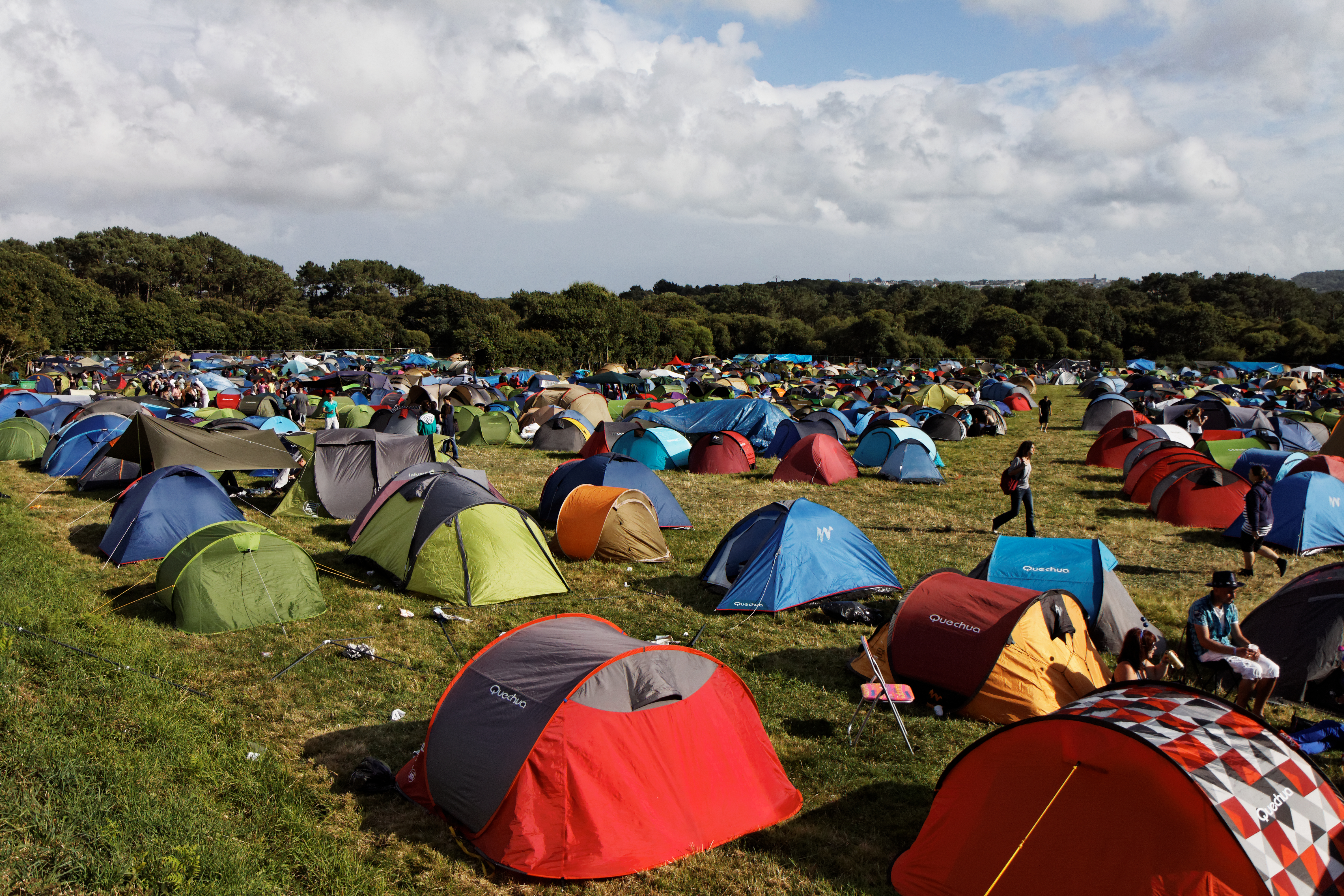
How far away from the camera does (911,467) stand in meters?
18.9

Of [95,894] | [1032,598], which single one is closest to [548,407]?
[1032,598]

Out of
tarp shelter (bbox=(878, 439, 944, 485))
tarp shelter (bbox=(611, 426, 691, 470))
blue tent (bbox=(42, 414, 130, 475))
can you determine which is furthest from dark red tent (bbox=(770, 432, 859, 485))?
blue tent (bbox=(42, 414, 130, 475))

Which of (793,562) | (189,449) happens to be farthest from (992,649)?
(189,449)

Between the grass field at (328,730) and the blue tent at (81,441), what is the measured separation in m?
4.98

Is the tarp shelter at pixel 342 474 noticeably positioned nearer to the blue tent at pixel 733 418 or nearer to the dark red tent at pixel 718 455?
the dark red tent at pixel 718 455

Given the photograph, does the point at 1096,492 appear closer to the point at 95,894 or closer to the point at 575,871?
the point at 575,871

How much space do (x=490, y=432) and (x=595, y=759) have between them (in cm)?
1936

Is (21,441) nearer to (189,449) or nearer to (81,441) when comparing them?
(81,441)

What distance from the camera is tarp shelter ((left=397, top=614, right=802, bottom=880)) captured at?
518cm

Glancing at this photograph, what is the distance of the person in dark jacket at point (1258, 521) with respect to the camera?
35.1 ft

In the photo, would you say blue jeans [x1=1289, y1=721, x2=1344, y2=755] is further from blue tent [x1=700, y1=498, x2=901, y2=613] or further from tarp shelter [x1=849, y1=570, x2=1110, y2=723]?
blue tent [x1=700, y1=498, x2=901, y2=613]

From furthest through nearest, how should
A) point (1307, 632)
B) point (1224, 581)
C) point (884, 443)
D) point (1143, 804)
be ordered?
1. point (884, 443)
2. point (1307, 632)
3. point (1224, 581)
4. point (1143, 804)

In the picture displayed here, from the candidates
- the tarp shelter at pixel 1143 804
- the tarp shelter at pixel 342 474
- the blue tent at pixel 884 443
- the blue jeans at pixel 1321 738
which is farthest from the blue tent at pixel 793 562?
the blue tent at pixel 884 443

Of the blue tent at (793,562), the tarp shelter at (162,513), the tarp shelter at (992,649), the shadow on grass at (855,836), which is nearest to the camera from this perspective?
the shadow on grass at (855,836)
